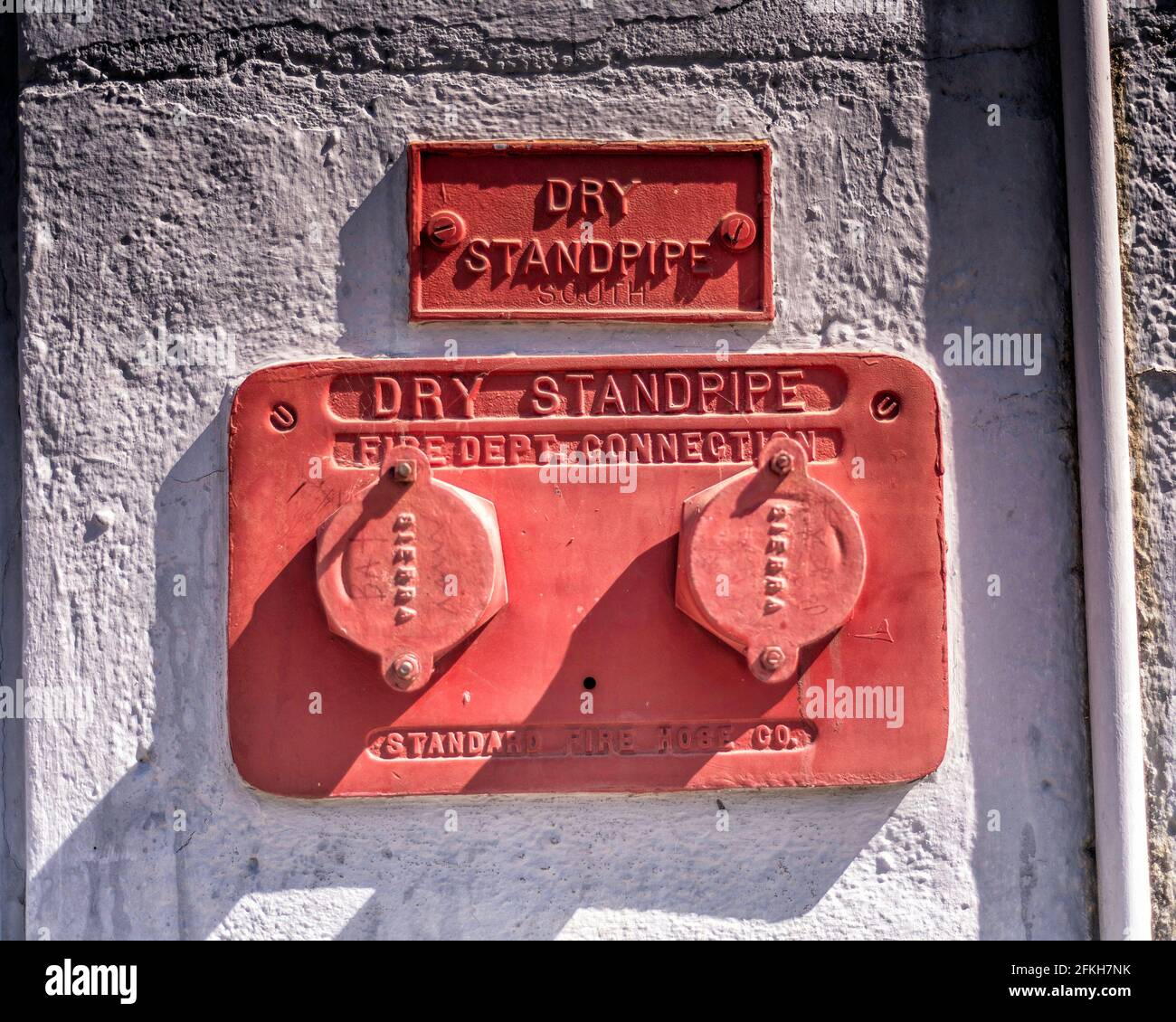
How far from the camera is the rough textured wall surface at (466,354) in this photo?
133 centimetres

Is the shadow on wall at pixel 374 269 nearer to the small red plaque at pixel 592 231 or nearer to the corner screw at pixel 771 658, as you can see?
the small red plaque at pixel 592 231

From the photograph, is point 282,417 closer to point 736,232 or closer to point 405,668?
point 405,668

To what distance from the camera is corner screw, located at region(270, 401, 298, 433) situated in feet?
4.30

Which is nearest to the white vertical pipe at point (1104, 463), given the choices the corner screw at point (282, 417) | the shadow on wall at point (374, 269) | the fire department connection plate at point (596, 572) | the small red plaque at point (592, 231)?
the fire department connection plate at point (596, 572)

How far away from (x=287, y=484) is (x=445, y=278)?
417 millimetres

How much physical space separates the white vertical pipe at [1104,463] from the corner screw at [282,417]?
128cm

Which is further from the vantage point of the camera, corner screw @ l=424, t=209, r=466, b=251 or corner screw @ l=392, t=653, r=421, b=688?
corner screw @ l=424, t=209, r=466, b=251

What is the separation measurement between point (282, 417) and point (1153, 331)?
57.3 inches

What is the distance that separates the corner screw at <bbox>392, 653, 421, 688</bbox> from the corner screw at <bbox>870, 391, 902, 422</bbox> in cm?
82

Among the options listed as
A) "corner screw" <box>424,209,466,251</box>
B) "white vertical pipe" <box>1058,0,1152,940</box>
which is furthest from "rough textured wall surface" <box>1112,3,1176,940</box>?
"corner screw" <box>424,209,466,251</box>

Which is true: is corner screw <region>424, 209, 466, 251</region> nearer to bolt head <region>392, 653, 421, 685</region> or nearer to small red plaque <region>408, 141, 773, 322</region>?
small red plaque <region>408, 141, 773, 322</region>

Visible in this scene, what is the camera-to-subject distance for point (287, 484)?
4.26 ft

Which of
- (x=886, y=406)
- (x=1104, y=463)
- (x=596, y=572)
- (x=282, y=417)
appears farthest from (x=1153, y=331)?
(x=282, y=417)

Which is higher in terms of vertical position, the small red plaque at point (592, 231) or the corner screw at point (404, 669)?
the small red plaque at point (592, 231)
